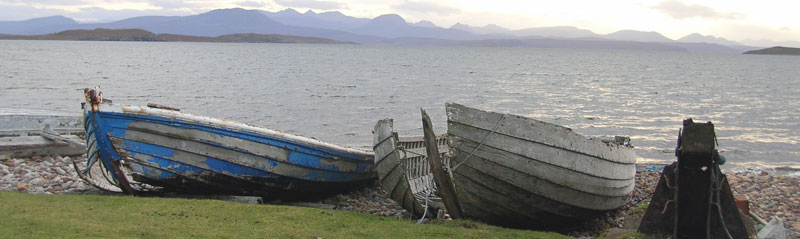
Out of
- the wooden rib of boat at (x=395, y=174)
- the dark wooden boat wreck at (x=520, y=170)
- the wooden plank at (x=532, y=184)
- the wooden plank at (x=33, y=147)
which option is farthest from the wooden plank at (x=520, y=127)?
the wooden plank at (x=33, y=147)

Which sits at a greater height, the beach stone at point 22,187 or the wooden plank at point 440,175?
the wooden plank at point 440,175

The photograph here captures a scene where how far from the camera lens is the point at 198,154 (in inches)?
431

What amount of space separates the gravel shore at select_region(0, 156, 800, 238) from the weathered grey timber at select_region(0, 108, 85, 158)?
280mm

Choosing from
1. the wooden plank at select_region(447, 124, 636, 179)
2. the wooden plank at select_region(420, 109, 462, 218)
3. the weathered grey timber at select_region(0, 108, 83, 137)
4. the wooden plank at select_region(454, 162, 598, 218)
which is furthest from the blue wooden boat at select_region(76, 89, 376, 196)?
the weathered grey timber at select_region(0, 108, 83, 137)

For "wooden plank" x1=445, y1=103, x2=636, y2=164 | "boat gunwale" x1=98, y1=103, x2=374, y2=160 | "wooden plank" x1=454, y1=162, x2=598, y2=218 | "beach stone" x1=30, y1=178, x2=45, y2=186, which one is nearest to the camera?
"wooden plank" x1=445, y1=103, x2=636, y2=164

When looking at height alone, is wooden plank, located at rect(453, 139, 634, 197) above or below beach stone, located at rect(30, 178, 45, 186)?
above

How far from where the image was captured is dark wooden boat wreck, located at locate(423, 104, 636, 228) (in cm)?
917

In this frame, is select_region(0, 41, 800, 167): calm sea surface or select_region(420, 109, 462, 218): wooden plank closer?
select_region(420, 109, 462, 218): wooden plank

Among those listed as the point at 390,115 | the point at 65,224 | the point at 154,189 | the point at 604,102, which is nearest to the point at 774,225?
the point at 65,224

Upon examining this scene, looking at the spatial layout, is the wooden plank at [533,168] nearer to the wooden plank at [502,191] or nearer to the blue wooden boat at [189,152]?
the wooden plank at [502,191]

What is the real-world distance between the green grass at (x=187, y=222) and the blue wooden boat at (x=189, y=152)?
1207mm

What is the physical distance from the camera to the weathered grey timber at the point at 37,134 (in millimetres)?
14609

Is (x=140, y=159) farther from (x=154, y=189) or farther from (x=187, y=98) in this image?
(x=187, y=98)

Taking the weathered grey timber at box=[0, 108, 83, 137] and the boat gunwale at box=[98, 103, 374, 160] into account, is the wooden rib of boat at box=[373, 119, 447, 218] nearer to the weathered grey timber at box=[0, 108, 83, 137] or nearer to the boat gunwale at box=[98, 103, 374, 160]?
the boat gunwale at box=[98, 103, 374, 160]
